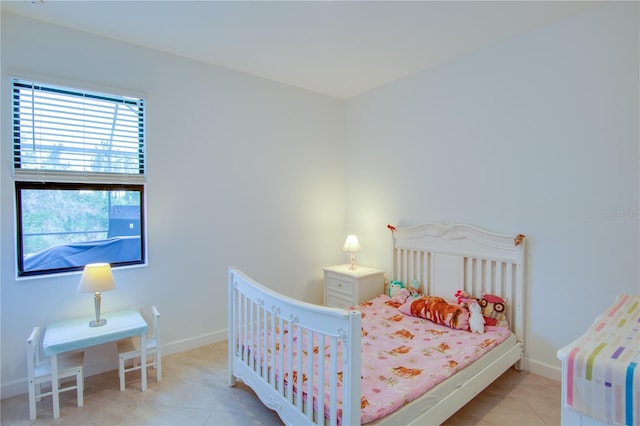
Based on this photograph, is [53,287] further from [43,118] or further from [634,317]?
[634,317]

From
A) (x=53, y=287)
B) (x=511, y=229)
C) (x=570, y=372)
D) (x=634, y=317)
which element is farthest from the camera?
(x=511, y=229)

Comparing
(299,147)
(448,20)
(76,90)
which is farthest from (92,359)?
(448,20)

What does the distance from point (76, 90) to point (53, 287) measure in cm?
151

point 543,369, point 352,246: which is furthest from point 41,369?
point 543,369

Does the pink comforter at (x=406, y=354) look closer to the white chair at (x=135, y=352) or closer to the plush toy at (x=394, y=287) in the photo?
the plush toy at (x=394, y=287)

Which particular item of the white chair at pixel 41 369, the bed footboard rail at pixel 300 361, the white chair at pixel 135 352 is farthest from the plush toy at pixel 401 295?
the white chair at pixel 41 369

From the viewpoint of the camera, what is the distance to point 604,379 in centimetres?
94

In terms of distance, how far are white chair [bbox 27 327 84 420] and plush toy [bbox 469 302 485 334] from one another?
111 inches

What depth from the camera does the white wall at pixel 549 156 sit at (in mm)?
2225

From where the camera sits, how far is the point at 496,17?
2387 mm

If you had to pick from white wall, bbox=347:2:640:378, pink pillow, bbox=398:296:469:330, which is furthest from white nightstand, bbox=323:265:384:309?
white wall, bbox=347:2:640:378

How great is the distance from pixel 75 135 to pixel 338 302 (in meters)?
2.86

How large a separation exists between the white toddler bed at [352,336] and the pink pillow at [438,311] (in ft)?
0.53

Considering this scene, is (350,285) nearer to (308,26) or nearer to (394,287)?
(394,287)
